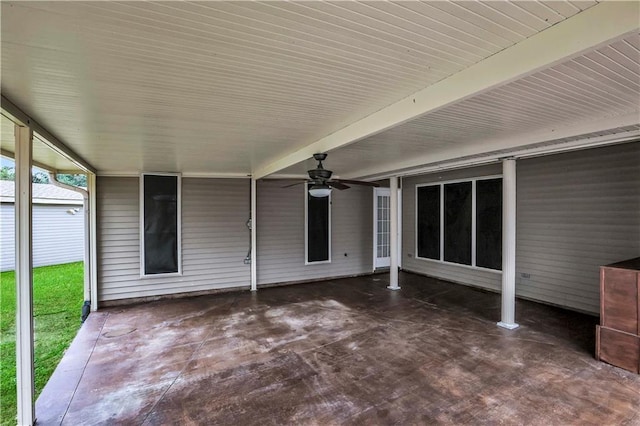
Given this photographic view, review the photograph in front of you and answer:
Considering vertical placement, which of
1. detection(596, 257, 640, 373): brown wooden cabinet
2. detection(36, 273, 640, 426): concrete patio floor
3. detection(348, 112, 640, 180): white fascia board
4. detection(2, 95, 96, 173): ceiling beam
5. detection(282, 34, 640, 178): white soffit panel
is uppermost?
detection(282, 34, 640, 178): white soffit panel

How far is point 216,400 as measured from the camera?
9.60 ft

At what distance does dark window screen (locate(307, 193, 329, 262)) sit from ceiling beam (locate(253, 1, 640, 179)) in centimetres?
507

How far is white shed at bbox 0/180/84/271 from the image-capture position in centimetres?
1019

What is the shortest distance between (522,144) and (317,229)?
16.0 feet

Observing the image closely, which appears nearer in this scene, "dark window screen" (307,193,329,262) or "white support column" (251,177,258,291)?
"white support column" (251,177,258,291)

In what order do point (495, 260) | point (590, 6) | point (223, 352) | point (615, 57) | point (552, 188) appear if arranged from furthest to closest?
point (495, 260) → point (552, 188) → point (223, 352) → point (615, 57) → point (590, 6)

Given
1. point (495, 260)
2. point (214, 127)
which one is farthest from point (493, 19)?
point (495, 260)

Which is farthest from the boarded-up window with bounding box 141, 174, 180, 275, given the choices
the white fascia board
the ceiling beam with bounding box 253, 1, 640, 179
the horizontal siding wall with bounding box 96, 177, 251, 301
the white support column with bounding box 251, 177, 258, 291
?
the ceiling beam with bounding box 253, 1, 640, 179

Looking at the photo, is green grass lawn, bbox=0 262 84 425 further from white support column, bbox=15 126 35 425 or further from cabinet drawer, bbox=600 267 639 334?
cabinet drawer, bbox=600 267 639 334

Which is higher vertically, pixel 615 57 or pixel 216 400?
pixel 615 57

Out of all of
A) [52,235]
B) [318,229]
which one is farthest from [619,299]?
[52,235]

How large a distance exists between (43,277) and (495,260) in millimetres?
11981

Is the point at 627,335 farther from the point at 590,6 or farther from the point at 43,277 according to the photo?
the point at 43,277

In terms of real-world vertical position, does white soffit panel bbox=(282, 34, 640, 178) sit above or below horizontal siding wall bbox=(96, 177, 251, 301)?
above
